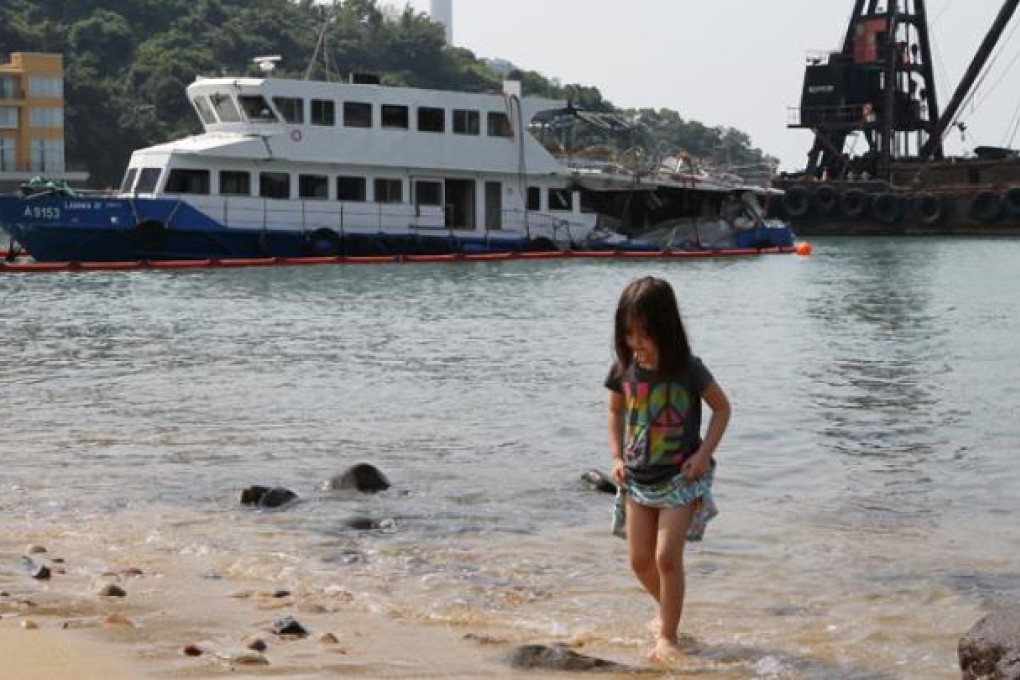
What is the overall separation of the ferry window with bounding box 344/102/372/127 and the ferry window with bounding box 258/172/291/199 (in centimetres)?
176

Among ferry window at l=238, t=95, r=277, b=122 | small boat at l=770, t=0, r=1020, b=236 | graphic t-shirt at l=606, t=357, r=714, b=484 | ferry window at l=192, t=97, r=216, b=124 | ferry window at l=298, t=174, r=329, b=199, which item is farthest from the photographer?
small boat at l=770, t=0, r=1020, b=236

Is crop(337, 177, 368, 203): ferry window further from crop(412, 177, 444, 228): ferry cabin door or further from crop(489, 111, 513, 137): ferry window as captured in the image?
crop(489, 111, 513, 137): ferry window

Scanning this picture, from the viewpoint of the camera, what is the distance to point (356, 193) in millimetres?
37094

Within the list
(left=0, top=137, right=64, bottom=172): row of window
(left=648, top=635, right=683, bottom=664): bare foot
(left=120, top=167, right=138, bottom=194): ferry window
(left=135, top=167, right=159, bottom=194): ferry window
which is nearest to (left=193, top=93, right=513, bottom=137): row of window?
(left=135, top=167, right=159, bottom=194): ferry window

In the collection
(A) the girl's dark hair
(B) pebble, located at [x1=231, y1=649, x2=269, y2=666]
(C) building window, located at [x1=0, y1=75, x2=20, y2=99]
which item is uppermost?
(C) building window, located at [x1=0, y1=75, x2=20, y2=99]

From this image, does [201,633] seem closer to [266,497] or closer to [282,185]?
[266,497]

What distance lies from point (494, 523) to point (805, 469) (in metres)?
2.94

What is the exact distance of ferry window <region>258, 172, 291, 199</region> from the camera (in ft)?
118

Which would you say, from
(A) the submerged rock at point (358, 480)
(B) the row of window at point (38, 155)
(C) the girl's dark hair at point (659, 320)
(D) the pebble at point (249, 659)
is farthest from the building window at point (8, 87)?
(C) the girl's dark hair at point (659, 320)

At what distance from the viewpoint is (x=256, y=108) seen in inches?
1404

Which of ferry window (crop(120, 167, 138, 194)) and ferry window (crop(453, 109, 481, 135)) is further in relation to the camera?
ferry window (crop(453, 109, 481, 135))

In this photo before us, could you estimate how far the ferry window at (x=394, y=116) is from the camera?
36.9 m

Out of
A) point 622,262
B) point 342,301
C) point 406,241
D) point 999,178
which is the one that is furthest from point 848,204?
point 342,301

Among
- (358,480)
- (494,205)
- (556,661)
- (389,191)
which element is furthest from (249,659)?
(494,205)
